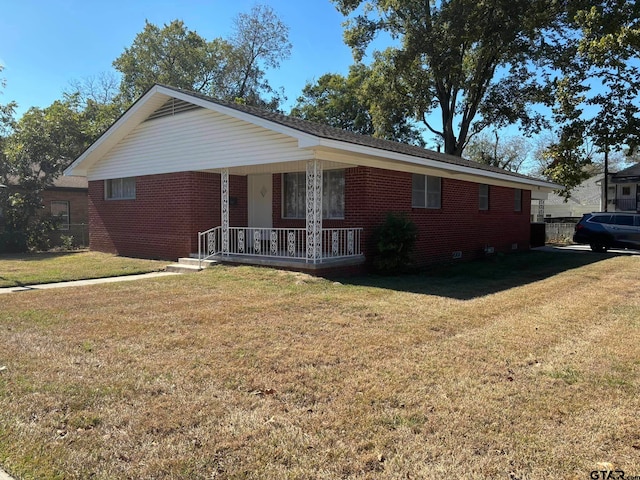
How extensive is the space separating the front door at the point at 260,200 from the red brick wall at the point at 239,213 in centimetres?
21

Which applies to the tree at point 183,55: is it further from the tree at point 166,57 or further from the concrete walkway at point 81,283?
the concrete walkway at point 81,283

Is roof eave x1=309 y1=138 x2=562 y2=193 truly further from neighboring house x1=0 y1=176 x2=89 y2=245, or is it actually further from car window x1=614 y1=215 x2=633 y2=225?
neighboring house x1=0 y1=176 x2=89 y2=245

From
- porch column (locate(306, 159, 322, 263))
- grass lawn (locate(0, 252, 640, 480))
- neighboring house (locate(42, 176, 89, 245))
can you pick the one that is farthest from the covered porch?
neighboring house (locate(42, 176, 89, 245))

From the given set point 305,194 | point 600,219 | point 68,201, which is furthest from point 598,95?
point 68,201

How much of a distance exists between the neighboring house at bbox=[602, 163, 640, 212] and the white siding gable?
31.5 metres

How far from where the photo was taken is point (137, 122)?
14531mm

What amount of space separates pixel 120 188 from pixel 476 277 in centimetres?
1185

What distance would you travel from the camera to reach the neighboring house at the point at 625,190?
33.3m

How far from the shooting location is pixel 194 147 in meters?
12.9

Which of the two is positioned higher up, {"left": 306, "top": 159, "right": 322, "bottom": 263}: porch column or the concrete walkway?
{"left": 306, "top": 159, "right": 322, "bottom": 263}: porch column

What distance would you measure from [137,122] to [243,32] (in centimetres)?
2687

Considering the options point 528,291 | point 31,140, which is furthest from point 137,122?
point 528,291

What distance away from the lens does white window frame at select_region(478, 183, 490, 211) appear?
15991 mm

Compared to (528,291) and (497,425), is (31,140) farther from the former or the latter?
(497,425)
